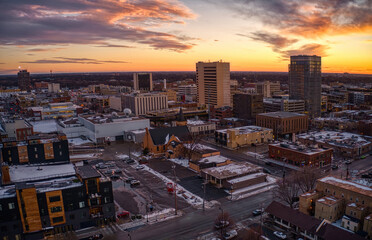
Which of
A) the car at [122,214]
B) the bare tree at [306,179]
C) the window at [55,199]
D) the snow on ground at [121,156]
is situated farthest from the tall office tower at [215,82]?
the window at [55,199]

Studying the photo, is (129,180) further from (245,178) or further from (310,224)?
(310,224)

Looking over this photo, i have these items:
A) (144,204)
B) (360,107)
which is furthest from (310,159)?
(360,107)

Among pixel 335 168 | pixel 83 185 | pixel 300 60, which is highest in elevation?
pixel 300 60

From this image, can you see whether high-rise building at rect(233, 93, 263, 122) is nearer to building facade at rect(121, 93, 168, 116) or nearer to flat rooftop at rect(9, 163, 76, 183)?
building facade at rect(121, 93, 168, 116)

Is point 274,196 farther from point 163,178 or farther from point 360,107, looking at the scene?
point 360,107

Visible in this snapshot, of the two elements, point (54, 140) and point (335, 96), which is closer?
point (54, 140)
